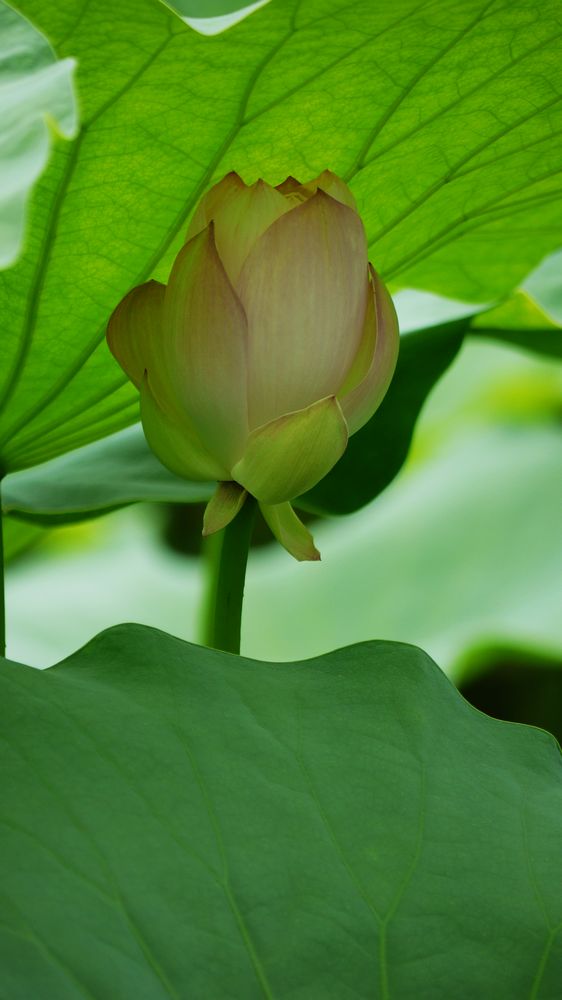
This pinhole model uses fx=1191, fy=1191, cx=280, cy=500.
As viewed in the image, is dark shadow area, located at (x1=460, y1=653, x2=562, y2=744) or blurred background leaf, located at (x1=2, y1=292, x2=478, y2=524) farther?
dark shadow area, located at (x1=460, y1=653, x2=562, y2=744)

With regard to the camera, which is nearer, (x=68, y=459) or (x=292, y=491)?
(x=292, y=491)

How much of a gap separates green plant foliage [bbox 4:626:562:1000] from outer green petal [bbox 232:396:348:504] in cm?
7

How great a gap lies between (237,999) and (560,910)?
128mm

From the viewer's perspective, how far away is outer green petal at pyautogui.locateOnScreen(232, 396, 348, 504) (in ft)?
1.45

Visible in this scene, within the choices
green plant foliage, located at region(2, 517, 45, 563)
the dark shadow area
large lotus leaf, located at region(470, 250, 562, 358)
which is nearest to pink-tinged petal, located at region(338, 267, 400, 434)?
large lotus leaf, located at region(470, 250, 562, 358)

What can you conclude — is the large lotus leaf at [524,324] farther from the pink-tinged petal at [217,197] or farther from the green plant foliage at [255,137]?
the pink-tinged petal at [217,197]

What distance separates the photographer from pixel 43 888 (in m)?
0.37

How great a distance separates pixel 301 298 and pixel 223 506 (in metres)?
0.09

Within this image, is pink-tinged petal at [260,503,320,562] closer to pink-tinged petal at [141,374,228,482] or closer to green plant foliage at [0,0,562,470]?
pink-tinged petal at [141,374,228,482]

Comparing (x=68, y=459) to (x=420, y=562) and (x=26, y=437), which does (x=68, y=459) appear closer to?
(x=26, y=437)

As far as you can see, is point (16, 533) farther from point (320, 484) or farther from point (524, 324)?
point (524, 324)

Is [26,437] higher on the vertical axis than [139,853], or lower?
higher

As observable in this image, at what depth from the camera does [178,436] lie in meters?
0.48

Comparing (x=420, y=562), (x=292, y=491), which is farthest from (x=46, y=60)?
(x=420, y=562)
